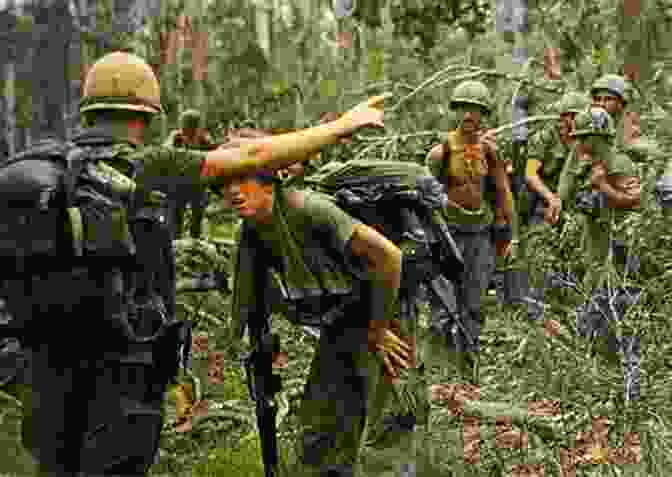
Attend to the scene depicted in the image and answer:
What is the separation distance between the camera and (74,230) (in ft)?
13.9

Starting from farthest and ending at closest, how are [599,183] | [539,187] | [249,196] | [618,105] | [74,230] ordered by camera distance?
[539,187] < [618,105] < [599,183] < [249,196] < [74,230]

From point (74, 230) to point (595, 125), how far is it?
5.41m

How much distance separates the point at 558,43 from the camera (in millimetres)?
15438

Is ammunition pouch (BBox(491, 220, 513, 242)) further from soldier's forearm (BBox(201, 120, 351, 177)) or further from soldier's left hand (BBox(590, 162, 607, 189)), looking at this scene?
soldier's forearm (BBox(201, 120, 351, 177))

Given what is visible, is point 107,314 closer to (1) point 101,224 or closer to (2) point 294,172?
(1) point 101,224

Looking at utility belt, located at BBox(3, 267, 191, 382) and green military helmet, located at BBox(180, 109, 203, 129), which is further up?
utility belt, located at BBox(3, 267, 191, 382)

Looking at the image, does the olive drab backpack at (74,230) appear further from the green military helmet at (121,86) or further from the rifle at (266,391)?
the rifle at (266,391)

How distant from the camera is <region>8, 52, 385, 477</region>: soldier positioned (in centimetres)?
444

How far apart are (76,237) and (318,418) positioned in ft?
6.29

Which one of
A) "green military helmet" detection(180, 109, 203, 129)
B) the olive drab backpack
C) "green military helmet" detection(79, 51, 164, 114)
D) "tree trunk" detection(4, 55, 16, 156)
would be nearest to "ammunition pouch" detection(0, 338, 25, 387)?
the olive drab backpack

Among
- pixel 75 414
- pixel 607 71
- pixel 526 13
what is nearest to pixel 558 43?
pixel 526 13

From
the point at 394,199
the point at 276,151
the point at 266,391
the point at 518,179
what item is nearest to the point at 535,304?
the point at 518,179

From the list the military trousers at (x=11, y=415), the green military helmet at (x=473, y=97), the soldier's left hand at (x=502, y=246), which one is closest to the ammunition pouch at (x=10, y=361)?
the military trousers at (x=11, y=415)

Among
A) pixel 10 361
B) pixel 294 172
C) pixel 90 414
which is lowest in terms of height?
pixel 10 361
